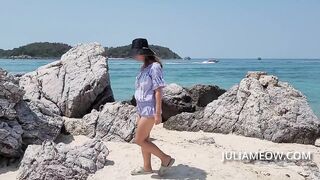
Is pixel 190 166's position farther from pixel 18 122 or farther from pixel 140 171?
pixel 18 122

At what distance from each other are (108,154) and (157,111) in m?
1.67

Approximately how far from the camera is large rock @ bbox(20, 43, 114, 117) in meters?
10.4

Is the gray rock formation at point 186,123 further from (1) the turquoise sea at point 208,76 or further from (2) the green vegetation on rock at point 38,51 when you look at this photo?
(2) the green vegetation on rock at point 38,51

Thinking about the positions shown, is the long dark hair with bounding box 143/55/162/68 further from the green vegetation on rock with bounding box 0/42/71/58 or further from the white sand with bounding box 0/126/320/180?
the green vegetation on rock with bounding box 0/42/71/58

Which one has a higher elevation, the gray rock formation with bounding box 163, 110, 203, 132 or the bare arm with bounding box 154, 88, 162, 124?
the bare arm with bounding box 154, 88, 162, 124

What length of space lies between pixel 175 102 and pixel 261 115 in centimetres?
324

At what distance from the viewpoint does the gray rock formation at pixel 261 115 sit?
991 cm

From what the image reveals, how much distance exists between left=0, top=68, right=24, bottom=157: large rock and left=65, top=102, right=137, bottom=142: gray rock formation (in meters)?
1.35

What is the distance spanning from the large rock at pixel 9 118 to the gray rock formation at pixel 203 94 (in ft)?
23.3

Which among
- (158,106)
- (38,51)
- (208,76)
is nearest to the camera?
(158,106)

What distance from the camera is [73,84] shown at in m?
10.8

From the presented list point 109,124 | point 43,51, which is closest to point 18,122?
point 109,124

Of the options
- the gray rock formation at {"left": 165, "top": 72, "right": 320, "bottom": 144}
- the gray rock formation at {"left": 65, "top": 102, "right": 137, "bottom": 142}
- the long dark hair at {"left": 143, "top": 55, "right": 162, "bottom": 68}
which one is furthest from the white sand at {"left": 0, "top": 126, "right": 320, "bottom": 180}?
the long dark hair at {"left": 143, "top": 55, "right": 162, "bottom": 68}

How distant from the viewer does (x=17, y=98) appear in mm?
7754
